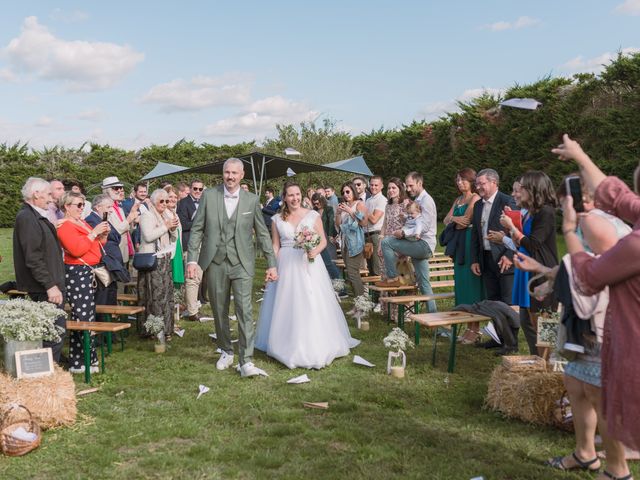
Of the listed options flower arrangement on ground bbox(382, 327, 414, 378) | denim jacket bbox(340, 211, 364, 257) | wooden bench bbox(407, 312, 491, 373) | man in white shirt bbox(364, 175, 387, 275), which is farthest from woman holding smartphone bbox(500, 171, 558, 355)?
man in white shirt bbox(364, 175, 387, 275)

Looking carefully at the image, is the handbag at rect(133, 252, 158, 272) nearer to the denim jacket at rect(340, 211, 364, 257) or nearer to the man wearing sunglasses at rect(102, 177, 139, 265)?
the man wearing sunglasses at rect(102, 177, 139, 265)

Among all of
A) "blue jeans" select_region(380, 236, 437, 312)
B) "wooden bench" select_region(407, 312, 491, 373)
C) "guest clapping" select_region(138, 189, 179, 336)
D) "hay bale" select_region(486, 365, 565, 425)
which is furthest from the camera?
"blue jeans" select_region(380, 236, 437, 312)

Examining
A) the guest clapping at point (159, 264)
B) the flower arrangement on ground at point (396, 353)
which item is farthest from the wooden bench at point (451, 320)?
the guest clapping at point (159, 264)

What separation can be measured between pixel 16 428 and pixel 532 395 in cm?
392

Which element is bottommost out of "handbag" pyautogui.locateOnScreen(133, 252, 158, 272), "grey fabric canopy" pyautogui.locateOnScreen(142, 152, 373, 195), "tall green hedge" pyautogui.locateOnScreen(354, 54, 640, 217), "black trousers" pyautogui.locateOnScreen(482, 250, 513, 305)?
"black trousers" pyautogui.locateOnScreen(482, 250, 513, 305)

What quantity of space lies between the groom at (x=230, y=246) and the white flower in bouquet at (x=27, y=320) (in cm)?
152

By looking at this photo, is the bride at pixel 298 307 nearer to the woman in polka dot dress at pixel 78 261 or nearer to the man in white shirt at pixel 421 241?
the man in white shirt at pixel 421 241

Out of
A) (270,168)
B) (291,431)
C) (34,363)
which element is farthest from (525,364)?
(270,168)

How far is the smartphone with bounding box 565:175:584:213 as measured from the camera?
118 inches

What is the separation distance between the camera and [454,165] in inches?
843

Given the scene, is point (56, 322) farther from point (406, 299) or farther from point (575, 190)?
point (575, 190)

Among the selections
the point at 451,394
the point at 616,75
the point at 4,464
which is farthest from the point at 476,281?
the point at 616,75

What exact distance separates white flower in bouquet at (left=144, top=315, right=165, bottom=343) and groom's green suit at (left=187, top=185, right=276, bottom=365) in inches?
45.7

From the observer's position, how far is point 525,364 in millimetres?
4852
